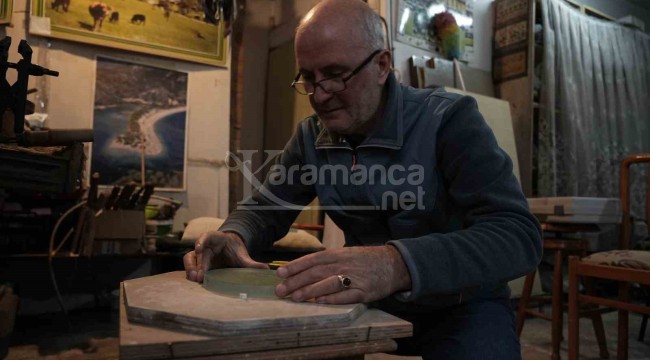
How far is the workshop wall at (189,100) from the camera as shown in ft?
10.6

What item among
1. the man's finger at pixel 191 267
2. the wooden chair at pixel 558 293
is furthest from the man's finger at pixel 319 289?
the wooden chair at pixel 558 293

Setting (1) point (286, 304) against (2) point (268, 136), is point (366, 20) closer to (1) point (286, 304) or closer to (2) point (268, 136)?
(1) point (286, 304)

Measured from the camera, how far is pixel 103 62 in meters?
3.43

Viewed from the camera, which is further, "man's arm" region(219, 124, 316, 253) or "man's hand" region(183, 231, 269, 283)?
"man's arm" region(219, 124, 316, 253)

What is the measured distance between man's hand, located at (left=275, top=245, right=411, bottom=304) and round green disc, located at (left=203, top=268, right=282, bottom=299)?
0.03m

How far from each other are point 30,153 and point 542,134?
3.98 metres

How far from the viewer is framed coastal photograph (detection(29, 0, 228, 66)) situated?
323 centimetres

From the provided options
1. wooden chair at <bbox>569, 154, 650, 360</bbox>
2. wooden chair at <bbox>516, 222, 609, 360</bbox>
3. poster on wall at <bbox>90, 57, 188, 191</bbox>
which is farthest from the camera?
poster on wall at <bbox>90, 57, 188, 191</bbox>

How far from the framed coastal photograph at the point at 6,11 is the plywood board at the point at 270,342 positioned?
328cm

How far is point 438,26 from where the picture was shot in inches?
151

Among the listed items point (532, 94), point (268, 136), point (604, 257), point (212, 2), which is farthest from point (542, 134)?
point (212, 2)

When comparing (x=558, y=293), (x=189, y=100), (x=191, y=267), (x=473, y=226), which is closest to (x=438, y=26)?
(x=189, y=100)

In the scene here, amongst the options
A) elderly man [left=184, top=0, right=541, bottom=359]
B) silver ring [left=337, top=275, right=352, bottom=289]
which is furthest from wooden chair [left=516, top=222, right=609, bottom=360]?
silver ring [left=337, top=275, right=352, bottom=289]

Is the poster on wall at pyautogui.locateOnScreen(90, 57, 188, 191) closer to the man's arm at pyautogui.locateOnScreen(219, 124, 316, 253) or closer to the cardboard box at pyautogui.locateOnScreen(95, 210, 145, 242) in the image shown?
the cardboard box at pyautogui.locateOnScreen(95, 210, 145, 242)
